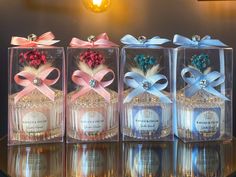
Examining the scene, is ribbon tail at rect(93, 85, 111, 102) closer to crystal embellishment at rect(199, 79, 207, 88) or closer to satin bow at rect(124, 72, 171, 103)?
satin bow at rect(124, 72, 171, 103)

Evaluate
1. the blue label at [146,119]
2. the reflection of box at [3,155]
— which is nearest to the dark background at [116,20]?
the reflection of box at [3,155]

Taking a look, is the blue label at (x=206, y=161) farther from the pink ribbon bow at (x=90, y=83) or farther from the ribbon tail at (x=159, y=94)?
the pink ribbon bow at (x=90, y=83)

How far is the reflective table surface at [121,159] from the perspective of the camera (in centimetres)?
71

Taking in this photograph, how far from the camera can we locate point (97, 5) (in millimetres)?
1047

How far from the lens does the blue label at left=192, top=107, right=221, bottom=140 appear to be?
0.86m

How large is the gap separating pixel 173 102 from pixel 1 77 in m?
0.47

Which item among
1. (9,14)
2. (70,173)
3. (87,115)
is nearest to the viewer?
(70,173)

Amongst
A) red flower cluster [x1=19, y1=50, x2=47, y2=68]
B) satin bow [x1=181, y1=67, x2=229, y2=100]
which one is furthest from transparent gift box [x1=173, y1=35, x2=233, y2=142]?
red flower cluster [x1=19, y1=50, x2=47, y2=68]

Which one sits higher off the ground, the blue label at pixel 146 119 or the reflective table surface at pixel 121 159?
the blue label at pixel 146 119

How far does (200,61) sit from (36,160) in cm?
42

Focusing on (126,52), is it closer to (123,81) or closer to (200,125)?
(123,81)

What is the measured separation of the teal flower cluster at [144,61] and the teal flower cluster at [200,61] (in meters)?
0.09

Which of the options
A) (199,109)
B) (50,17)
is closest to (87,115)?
(199,109)

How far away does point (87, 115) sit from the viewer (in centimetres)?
84
